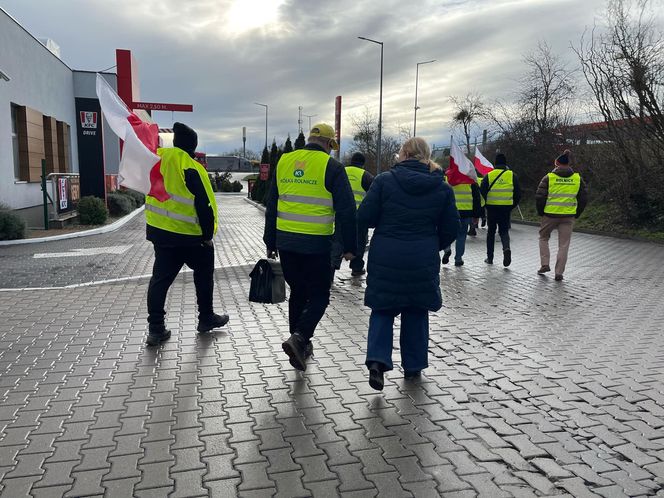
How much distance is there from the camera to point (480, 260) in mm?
11172

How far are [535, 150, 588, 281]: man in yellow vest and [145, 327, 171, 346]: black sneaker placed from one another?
6.14m

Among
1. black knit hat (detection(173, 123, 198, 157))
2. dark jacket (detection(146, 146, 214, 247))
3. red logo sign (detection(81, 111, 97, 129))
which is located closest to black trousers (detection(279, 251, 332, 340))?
dark jacket (detection(146, 146, 214, 247))

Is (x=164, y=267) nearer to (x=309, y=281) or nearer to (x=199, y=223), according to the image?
(x=199, y=223)

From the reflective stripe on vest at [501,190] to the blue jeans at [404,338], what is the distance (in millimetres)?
6042

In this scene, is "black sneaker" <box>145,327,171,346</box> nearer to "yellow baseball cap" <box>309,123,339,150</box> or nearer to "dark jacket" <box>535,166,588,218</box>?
"yellow baseball cap" <box>309,123,339,150</box>

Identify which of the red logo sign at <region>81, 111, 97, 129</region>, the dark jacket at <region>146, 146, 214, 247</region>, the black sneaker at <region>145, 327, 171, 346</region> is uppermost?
the red logo sign at <region>81, 111, 97, 129</region>

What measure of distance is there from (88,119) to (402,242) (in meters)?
16.9

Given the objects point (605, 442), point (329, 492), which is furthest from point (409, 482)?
point (605, 442)

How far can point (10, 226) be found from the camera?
12086 millimetres

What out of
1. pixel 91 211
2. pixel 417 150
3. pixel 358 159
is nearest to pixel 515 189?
pixel 358 159

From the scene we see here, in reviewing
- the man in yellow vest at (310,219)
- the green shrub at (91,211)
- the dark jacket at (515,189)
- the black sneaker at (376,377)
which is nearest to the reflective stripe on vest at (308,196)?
the man in yellow vest at (310,219)

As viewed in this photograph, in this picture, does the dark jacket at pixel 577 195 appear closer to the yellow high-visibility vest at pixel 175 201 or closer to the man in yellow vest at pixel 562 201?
the man in yellow vest at pixel 562 201

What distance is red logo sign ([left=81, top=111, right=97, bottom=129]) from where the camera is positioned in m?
18.4

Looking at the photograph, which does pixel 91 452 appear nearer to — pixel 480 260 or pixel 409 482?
pixel 409 482
